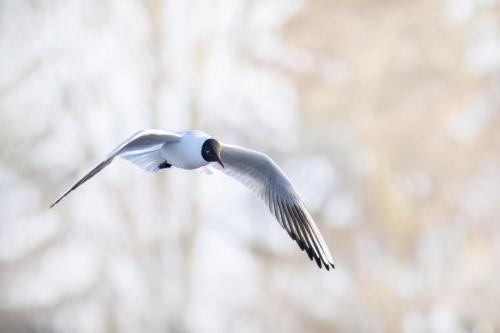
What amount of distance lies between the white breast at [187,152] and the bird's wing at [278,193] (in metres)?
0.24

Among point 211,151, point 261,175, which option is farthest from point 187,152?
point 261,175

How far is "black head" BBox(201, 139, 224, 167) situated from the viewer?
118 inches

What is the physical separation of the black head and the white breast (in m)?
0.01

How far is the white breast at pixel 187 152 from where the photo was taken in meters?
3.02

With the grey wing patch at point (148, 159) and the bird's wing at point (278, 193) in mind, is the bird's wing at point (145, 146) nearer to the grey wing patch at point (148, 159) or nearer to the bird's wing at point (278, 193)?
the grey wing patch at point (148, 159)

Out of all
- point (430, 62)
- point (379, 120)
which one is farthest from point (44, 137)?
point (430, 62)

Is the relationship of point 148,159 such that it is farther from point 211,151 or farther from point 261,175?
point 261,175

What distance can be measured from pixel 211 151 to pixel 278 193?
1.42ft

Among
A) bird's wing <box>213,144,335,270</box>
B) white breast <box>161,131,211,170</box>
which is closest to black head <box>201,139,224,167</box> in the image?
white breast <box>161,131,211,170</box>

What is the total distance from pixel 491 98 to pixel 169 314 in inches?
106

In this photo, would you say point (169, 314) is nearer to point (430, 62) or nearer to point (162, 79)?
point (162, 79)

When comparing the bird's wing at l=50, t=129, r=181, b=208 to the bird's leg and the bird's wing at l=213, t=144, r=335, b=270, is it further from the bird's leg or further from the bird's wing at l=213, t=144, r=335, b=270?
the bird's wing at l=213, t=144, r=335, b=270

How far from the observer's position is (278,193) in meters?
3.38

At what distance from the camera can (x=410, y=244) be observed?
7.67 metres
